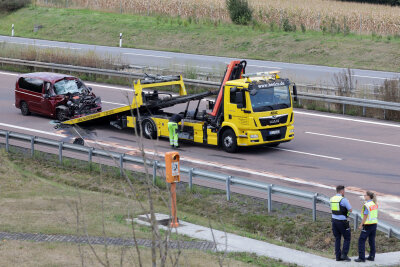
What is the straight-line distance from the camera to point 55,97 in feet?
82.9

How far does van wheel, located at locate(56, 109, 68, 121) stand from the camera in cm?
2480

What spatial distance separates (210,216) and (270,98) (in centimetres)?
595

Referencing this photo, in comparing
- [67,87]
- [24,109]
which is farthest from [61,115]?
[24,109]

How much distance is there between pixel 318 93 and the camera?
92.6 feet

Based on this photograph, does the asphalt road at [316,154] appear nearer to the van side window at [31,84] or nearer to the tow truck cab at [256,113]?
the tow truck cab at [256,113]

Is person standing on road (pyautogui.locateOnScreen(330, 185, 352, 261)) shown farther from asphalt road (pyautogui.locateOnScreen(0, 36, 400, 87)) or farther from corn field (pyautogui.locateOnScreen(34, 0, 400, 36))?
corn field (pyautogui.locateOnScreen(34, 0, 400, 36))

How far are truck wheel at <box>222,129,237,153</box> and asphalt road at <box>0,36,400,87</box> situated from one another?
9.59 metres

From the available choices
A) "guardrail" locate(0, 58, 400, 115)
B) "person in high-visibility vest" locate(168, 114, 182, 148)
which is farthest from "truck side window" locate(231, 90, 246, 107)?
"guardrail" locate(0, 58, 400, 115)

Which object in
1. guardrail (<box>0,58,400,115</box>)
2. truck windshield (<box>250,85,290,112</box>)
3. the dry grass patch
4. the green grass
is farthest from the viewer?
the green grass

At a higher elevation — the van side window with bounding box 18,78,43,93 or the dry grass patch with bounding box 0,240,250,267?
the van side window with bounding box 18,78,43,93

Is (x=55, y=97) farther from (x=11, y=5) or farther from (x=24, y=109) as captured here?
(x=11, y=5)

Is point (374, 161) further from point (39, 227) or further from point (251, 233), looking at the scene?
point (39, 227)

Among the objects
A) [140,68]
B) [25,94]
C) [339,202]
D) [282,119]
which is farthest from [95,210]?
[140,68]

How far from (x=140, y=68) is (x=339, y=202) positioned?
23.3 metres
